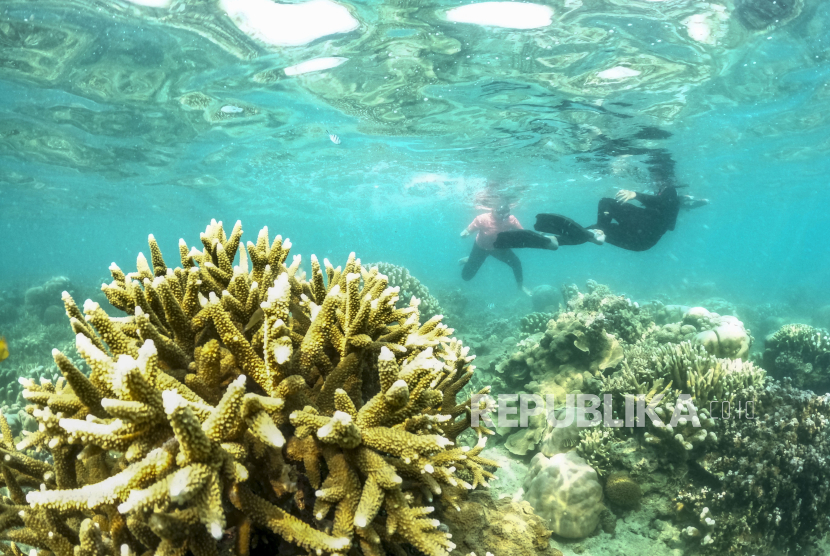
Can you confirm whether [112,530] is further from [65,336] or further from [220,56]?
[65,336]

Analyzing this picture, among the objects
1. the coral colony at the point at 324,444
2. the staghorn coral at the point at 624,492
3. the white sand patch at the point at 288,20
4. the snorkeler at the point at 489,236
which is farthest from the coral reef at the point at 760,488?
the snorkeler at the point at 489,236

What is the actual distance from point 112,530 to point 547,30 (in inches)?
536

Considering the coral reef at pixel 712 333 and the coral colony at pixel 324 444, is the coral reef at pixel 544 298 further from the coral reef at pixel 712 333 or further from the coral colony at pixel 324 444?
the coral colony at pixel 324 444

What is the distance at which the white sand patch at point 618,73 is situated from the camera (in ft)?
45.1

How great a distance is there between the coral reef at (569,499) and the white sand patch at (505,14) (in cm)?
1074

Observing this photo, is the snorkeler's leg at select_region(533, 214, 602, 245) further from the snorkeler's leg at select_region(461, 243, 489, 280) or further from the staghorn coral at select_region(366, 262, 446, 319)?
the snorkeler's leg at select_region(461, 243, 489, 280)

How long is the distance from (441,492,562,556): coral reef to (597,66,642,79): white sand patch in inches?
568

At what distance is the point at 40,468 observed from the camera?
274 centimetres

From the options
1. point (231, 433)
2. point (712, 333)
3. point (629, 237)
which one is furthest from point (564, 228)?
point (231, 433)

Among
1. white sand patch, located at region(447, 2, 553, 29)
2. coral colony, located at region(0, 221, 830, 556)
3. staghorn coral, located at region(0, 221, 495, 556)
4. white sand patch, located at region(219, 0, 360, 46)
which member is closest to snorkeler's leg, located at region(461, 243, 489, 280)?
white sand patch, located at region(447, 2, 553, 29)

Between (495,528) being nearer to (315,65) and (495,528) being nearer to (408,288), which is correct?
(408,288)

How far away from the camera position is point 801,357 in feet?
34.3

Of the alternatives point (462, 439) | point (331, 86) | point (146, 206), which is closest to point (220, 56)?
point (331, 86)

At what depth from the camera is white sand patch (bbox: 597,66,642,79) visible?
1374 centimetres
